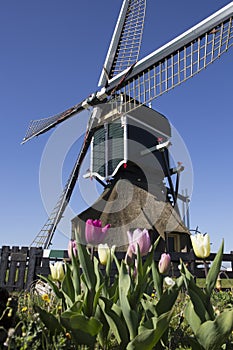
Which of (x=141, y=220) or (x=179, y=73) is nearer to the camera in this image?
(x=179, y=73)

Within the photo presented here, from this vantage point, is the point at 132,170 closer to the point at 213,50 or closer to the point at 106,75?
the point at 106,75

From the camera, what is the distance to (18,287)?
7.09 m

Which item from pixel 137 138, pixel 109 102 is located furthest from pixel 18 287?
pixel 137 138

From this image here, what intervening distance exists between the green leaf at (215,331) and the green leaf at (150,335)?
8.2 inches

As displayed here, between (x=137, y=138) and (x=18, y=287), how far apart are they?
28.7 feet

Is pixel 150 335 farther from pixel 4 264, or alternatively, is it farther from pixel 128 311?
pixel 4 264

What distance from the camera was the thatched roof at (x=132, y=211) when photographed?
42.3ft

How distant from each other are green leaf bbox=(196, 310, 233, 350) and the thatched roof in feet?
36.0

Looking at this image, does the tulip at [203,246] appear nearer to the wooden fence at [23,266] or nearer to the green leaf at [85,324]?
the green leaf at [85,324]

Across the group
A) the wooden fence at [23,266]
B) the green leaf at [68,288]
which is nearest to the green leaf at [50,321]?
the green leaf at [68,288]

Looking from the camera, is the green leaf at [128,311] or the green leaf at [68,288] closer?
the green leaf at [128,311]

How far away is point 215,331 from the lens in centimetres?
152

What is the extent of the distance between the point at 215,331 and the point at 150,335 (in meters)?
0.31

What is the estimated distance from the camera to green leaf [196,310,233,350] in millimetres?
1473
